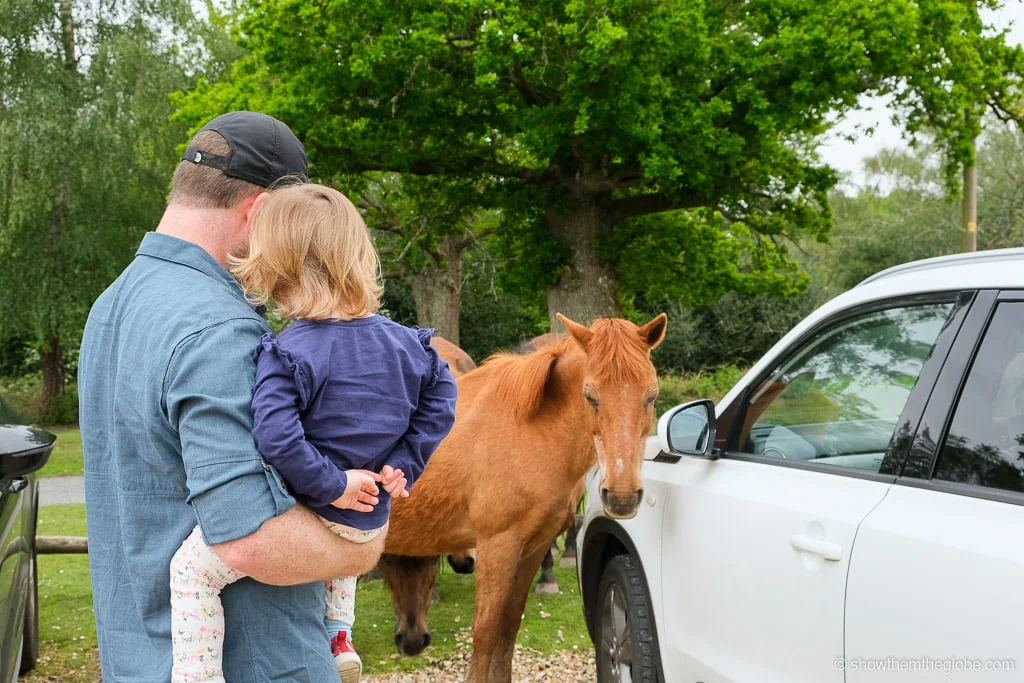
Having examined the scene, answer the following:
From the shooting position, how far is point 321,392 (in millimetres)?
1664

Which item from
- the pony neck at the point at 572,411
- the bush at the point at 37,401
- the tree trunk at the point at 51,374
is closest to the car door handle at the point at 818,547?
the pony neck at the point at 572,411

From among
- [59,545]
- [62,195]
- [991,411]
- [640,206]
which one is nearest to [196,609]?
[991,411]

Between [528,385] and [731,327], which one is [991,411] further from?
[731,327]

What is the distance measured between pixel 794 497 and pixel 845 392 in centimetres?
83

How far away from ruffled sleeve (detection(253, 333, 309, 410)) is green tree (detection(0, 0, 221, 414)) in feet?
67.7

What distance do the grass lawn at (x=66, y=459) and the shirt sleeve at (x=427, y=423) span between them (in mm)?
13195

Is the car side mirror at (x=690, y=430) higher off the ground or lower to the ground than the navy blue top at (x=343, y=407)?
lower

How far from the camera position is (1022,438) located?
2.04m

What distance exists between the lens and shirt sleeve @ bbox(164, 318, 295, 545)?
1.46 metres

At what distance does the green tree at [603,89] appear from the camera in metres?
13.2

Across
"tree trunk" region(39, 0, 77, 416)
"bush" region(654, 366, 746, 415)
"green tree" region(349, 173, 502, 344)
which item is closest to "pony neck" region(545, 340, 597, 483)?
"green tree" region(349, 173, 502, 344)

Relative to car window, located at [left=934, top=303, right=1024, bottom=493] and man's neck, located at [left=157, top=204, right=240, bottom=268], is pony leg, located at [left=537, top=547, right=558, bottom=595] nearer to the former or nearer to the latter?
car window, located at [left=934, top=303, right=1024, bottom=493]

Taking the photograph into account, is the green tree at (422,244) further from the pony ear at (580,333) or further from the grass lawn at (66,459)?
the pony ear at (580,333)

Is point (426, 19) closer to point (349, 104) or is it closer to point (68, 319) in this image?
point (349, 104)
